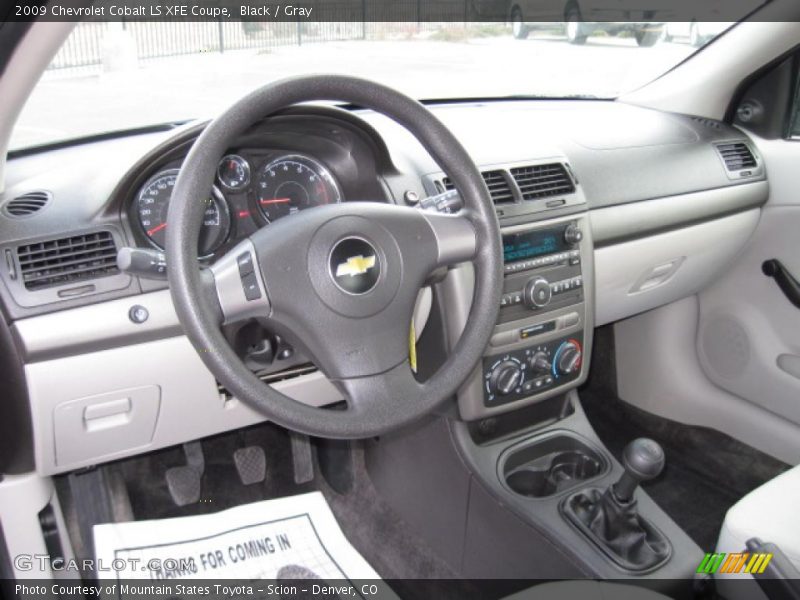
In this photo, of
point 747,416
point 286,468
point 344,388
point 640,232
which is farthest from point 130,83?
point 747,416

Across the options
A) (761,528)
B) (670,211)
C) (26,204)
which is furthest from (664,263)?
(26,204)

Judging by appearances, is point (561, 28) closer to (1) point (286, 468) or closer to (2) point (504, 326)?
(2) point (504, 326)

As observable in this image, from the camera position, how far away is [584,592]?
4.30ft

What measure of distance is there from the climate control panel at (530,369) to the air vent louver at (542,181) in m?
0.35

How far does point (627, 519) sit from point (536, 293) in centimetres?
54

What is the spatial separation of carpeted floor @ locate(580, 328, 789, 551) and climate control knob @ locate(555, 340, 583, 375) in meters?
0.78

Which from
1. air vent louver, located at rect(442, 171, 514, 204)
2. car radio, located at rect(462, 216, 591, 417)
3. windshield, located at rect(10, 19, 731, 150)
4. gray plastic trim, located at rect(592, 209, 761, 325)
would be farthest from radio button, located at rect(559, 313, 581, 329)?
windshield, located at rect(10, 19, 731, 150)

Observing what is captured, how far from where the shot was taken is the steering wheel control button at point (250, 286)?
3.78 feet

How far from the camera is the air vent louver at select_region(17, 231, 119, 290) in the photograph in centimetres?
138

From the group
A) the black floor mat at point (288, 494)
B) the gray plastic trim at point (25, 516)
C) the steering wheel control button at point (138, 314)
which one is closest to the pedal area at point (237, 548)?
the gray plastic trim at point (25, 516)

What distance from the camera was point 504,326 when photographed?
5.79ft

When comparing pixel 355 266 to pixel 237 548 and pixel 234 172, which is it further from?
Answer: pixel 237 548

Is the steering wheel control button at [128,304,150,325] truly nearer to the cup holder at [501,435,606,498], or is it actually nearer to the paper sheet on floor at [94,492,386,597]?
the paper sheet on floor at [94,492,386,597]

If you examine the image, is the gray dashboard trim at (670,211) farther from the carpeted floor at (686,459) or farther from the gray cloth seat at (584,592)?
the gray cloth seat at (584,592)
